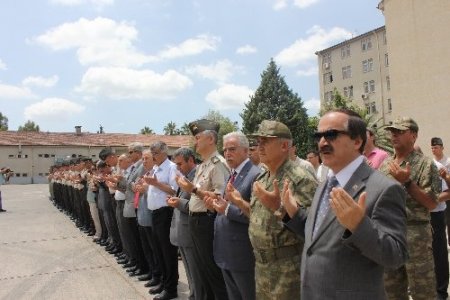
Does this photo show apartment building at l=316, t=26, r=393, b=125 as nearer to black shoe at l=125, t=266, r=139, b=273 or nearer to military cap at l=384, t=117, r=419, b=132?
black shoe at l=125, t=266, r=139, b=273

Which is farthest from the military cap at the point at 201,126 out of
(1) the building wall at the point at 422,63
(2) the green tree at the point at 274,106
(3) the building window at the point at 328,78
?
(3) the building window at the point at 328,78

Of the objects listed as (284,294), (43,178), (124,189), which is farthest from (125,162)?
(43,178)

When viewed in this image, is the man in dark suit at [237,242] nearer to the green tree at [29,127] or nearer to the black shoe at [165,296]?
the black shoe at [165,296]

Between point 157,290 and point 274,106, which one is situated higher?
point 274,106

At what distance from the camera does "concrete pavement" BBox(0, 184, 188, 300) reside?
5.96 m

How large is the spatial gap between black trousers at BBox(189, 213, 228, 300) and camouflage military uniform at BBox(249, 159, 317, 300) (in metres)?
1.25

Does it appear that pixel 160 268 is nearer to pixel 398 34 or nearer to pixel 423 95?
pixel 423 95

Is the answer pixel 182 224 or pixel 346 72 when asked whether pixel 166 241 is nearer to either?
pixel 182 224

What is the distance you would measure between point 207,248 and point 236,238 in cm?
77

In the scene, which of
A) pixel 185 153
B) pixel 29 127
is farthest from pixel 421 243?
pixel 29 127

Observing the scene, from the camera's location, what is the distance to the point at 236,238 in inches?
141

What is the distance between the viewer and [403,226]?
205cm

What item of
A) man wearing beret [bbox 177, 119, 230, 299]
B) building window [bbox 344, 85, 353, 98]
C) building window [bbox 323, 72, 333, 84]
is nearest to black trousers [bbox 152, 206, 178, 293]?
man wearing beret [bbox 177, 119, 230, 299]

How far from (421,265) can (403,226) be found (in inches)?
78.5
